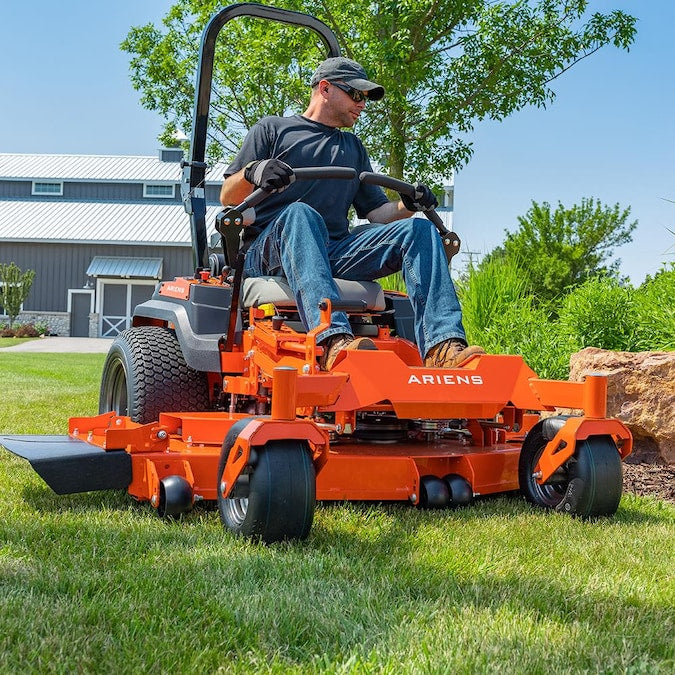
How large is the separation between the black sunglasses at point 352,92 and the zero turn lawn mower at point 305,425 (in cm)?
55

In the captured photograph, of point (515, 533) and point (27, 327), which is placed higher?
point (27, 327)

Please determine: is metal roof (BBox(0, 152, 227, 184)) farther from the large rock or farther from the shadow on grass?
the shadow on grass

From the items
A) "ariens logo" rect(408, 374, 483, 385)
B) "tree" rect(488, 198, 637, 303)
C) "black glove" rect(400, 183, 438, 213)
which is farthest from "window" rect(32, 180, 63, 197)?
"ariens logo" rect(408, 374, 483, 385)

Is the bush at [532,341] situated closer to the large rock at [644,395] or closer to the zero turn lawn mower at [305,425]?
the large rock at [644,395]

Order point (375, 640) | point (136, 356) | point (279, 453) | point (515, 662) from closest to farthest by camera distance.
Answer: point (515, 662) < point (375, 640) < point (279, 453) < point (136, 356)

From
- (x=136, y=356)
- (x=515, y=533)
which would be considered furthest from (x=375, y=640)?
(x=136, y=356)

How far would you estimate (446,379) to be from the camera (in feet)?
10.2

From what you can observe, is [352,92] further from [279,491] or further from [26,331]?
[26,331]

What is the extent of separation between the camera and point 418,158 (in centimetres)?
981

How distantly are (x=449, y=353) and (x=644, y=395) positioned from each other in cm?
140

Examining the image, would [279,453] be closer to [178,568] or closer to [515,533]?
[178,568]

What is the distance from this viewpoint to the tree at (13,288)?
101 feet

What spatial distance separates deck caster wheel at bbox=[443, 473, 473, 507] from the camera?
329 centimetres

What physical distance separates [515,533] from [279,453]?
902 millimetres
